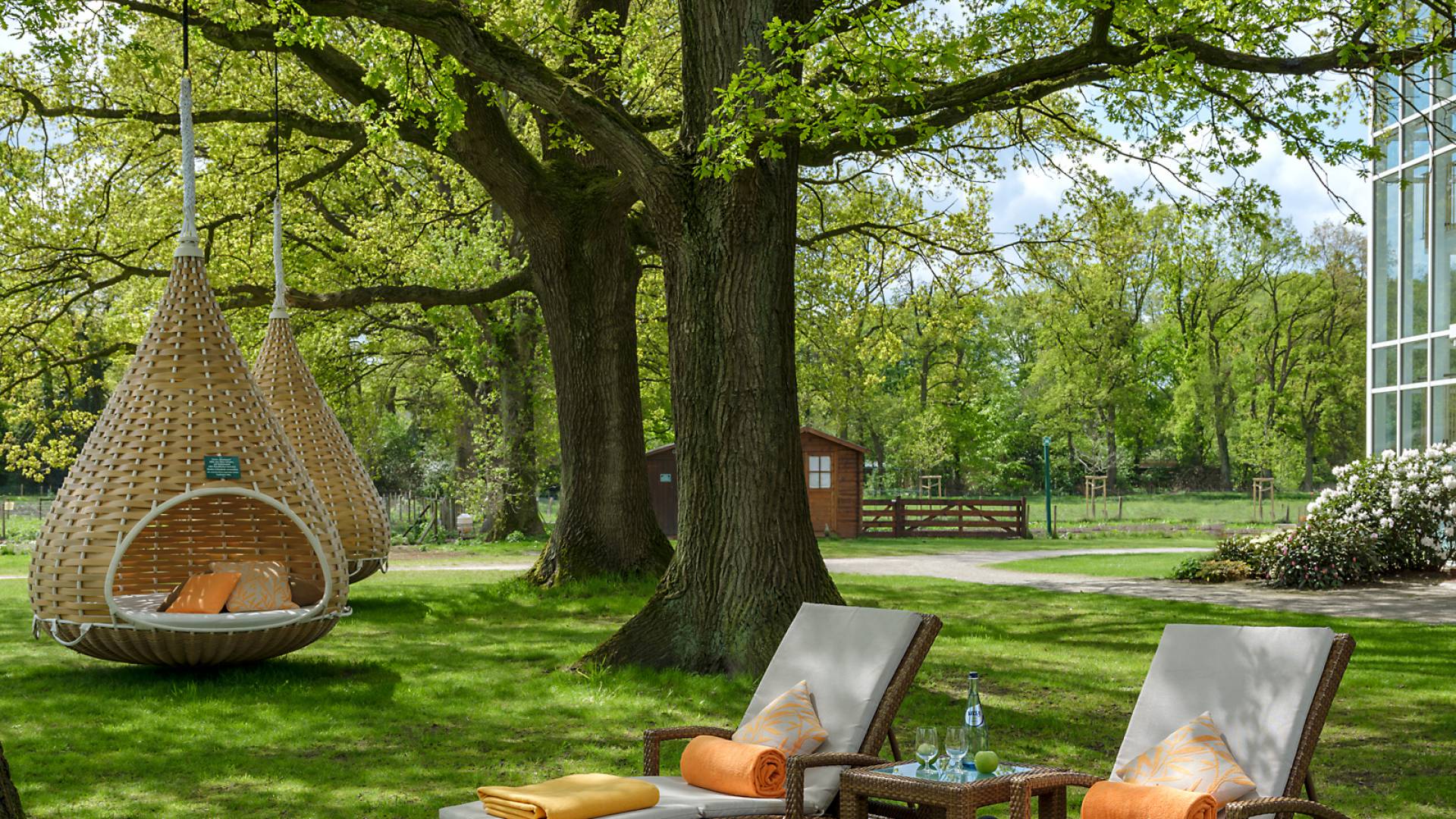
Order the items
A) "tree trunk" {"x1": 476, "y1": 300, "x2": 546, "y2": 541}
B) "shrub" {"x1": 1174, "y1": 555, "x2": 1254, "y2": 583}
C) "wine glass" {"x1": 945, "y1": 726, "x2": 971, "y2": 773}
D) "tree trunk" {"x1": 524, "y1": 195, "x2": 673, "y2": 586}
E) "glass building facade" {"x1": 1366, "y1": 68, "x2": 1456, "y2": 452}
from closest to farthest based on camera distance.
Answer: "wine glass" {"x1": 945, "y1": 726, "x2": 971, "y2": 773}
"tree trunk" {"x1": 524, "y1": 195, "x2": 673, "y2": 586}
"shrub" {"x1": 1174, "y1": 555, "x2": 1254, "y2": 583}
"glass building facade" {"x1": 1366, "y1": 68, "x2": 1456, "y2": 452}
"tree trunk" {"x1": 476, "y1": 300, "x2": 546, "y2": 541}

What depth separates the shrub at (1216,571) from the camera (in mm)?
18328

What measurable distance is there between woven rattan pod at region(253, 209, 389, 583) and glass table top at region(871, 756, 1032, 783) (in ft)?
33.5

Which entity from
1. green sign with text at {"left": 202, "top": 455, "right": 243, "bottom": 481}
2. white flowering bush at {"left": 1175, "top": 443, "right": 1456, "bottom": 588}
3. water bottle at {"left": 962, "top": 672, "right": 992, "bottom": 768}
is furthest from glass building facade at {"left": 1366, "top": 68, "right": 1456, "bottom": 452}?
water bottle at {"left": 962, "top": 672, "right": 992, "bottom": 768}

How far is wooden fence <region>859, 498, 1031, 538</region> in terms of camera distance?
35406 mm

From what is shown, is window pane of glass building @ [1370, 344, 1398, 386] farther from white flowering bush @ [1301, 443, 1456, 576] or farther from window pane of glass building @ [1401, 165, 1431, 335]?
white flowering bush @ [1301, 443, 1456, 576]

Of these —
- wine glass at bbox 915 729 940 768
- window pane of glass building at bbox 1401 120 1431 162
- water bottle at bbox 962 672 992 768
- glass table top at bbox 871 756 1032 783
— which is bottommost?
glass table top at bbox 871 756 1032 783

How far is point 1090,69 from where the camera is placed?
37.8 feet

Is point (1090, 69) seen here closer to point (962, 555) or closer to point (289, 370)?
point (289, 370)

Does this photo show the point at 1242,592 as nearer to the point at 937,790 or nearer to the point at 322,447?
the point at 322,447

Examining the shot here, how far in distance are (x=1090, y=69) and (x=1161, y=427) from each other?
5015cm

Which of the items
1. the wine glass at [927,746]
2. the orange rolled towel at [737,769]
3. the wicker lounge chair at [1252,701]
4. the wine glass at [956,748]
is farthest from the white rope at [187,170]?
the wicker lounge chair at [1252,701]

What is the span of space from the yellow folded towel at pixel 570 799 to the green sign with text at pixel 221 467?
18.7 feet

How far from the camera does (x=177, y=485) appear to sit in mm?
9727

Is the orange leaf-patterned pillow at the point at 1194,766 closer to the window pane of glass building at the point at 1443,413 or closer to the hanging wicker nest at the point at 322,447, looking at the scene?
the hanging wicker nest at the point at 322,447
